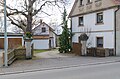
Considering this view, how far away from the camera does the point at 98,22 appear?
26.3 meters

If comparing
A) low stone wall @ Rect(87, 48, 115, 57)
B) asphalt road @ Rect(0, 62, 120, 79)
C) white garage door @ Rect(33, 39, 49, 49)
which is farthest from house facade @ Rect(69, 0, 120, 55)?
white garage door @ Rect(33, 39, 49, 49)

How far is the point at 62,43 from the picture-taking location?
98.1 feet

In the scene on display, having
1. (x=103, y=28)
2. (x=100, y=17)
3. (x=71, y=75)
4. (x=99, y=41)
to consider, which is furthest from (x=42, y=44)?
(x=71, y=75)

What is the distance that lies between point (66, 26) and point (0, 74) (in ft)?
63.0

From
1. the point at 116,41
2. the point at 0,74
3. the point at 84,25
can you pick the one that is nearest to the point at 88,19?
the point at 84,25

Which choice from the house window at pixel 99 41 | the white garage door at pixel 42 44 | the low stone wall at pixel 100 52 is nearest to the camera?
the low stone wall at pixel 100 52

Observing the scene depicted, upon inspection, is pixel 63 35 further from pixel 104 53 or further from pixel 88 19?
pixel 104 53

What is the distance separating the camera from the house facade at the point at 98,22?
2338cm

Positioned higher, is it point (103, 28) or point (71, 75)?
point (103, 28)

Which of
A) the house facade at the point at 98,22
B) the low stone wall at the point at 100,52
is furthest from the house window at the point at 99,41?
the low stone wall at the point at 100,52

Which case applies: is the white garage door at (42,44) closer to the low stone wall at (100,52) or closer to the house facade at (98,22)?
the house facade at (98,22)

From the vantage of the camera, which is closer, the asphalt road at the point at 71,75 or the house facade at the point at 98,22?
the asphalt road at the point at 71,75

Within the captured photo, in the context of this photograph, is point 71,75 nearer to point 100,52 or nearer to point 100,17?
point 100,52

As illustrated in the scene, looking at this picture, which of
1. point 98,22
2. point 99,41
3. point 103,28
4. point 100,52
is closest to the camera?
point 100,52
